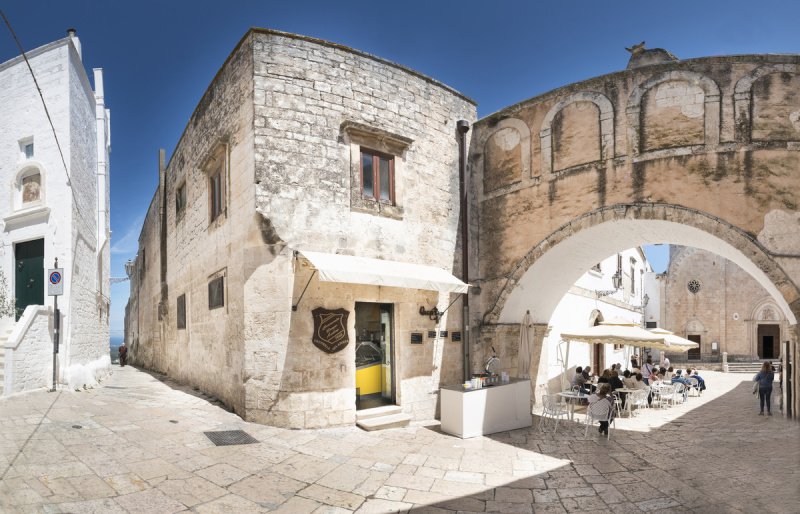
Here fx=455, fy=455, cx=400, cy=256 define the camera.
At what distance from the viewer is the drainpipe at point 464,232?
32.3ft

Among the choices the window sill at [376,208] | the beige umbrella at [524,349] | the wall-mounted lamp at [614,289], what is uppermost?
the window sill at [376,208]

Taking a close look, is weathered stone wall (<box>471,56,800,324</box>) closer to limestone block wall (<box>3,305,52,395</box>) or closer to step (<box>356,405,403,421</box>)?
step (<box>356,405,403,421</box>)

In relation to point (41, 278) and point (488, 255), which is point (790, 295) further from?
point (41, 278)

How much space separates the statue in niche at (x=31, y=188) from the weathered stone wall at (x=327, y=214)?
22.8ft

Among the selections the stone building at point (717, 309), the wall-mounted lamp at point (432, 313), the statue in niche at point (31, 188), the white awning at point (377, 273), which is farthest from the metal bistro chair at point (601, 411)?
the stone building at point (717, 309)

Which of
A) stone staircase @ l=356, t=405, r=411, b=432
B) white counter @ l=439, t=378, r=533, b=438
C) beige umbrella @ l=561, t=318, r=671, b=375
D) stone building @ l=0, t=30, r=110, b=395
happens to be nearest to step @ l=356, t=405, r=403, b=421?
stone staircase @ l=356, t=405, r=411, b=432

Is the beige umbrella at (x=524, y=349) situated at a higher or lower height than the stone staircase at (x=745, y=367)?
higher

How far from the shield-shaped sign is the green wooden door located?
764cm

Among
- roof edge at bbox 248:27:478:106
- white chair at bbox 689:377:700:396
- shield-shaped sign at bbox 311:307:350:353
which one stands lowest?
white chair at bbox 689:377:700:396

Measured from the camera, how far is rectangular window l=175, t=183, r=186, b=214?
488 inches

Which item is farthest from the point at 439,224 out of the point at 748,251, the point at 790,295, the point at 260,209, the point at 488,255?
the point at 790,295

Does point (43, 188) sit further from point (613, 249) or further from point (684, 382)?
point (684, 382)

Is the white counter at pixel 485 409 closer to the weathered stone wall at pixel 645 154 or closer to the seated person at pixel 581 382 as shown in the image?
the weathered stone wall at pixel 645 154

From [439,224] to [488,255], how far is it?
1.47 m
